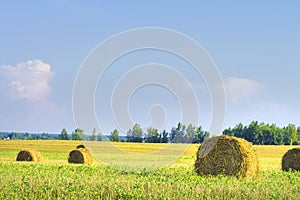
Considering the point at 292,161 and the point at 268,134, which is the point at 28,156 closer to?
the point at 292,161

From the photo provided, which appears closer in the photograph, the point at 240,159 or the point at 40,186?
the point at 40,186

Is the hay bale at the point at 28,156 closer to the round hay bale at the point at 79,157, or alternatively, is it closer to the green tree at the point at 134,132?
the round hay bale at the point at 79,157

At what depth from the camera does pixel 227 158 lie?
18266mm

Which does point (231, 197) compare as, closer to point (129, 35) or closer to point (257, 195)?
point (257, 195)

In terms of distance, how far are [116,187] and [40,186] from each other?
2.06 metres

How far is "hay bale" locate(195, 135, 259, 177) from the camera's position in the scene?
18016mm

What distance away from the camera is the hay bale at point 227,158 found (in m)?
18.0

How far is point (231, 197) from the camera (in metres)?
12.1

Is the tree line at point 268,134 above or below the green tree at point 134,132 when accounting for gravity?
above

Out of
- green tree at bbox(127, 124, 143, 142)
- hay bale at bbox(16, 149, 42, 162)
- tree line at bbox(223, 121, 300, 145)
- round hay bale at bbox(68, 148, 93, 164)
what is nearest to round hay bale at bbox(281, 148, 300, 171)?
green tree at bbox(127, 124, 143, 142)

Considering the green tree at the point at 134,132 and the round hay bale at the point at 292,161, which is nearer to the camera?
the round hay bale at the point at 292,161

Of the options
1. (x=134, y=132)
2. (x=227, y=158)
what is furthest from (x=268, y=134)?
(x=227, y=158)

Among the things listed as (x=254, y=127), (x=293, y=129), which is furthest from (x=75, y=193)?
(x=293, y=129)

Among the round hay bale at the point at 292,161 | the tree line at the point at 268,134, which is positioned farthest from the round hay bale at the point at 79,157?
the tree line at the point at 268,134
